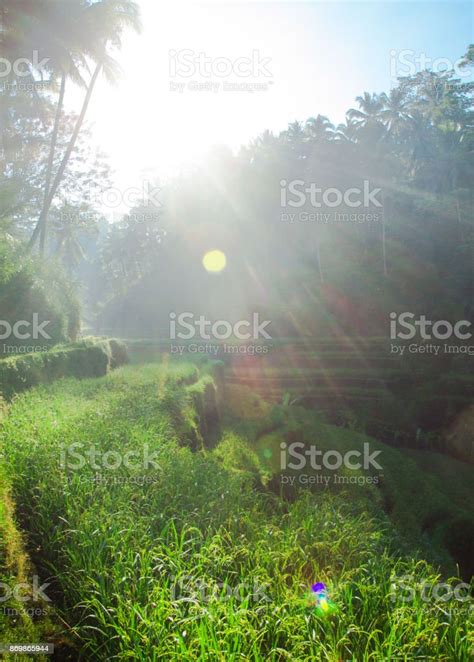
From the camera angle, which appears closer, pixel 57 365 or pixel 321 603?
pixel 321 603

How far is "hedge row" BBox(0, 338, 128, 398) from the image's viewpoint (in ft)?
30.5

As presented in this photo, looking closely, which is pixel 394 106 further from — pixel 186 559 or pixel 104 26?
pixel 186 559

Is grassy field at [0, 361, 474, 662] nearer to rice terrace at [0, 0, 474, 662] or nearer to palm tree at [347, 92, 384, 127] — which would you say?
rice terrace at [0, 0, 474, 662]

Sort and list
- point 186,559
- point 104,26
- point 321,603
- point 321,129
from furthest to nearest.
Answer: point 321,129
point 104,26
point 186,559
point 321,603

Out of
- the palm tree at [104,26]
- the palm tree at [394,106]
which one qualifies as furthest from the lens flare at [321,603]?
the palm tree at [394,106]

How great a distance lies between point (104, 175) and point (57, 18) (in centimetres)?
957

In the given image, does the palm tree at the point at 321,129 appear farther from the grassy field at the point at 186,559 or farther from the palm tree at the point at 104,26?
the grassy field at the point at 186,559

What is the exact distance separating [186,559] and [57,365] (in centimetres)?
888

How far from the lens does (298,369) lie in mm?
23344

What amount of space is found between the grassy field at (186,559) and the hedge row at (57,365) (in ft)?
4.78

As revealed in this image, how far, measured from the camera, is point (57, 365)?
38.3ft

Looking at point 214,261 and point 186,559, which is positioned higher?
point 214,261

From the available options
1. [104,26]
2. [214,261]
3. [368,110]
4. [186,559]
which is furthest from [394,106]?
[186,559]

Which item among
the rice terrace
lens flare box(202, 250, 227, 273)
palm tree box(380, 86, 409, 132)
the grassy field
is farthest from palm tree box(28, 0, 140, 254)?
palm tree box(380, 86, 409, 132)
